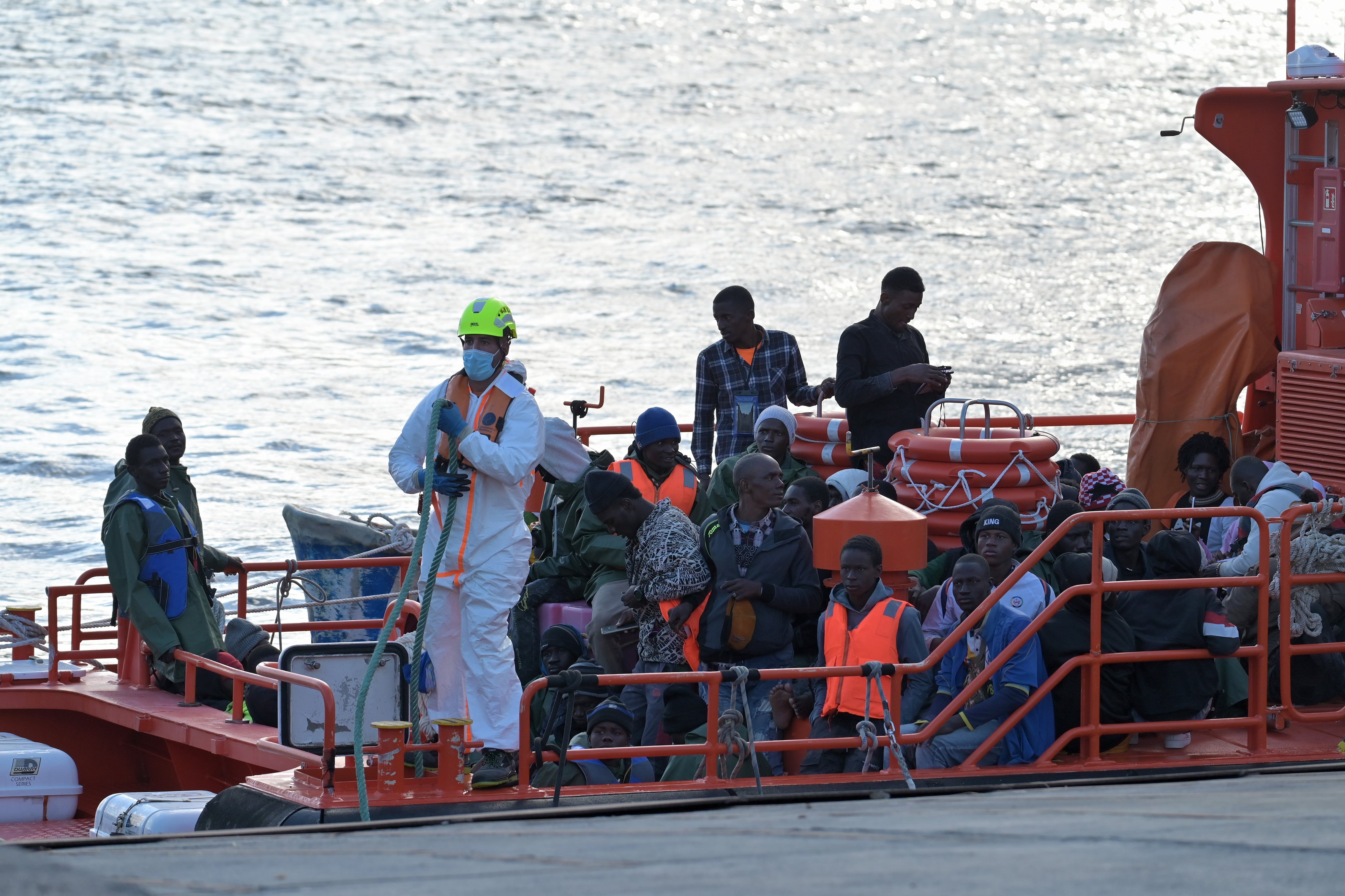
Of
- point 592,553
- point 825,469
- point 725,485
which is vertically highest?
point 825,469

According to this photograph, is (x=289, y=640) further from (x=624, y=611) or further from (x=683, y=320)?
(x=683, y=320)

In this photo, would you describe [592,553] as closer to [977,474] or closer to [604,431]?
[977,474]

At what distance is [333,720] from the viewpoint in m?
6.36

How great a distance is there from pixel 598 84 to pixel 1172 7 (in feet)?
86.4

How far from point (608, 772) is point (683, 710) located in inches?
17.3

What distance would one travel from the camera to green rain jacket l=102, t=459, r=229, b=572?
8.74m

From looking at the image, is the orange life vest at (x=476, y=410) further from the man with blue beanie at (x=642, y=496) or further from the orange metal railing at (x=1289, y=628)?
the orange metal railing at (x=1289, y=628)

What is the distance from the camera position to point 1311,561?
725 cm

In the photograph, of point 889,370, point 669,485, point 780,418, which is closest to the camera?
point 669,485

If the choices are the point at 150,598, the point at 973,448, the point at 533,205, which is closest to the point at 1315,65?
the point at 973,448

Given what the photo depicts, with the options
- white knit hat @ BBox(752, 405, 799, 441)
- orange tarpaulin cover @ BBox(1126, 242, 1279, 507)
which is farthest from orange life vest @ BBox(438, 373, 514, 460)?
orange tarpaulin cover @ BBox(1126, 242, 1279, 507)

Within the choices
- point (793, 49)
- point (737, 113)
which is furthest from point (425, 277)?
point (793, 49)

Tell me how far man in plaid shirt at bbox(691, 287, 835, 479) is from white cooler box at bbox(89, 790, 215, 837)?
3.33 m

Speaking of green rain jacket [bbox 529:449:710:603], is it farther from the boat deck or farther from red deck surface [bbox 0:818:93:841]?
red deck surface [bbox 0:818:93:841]
